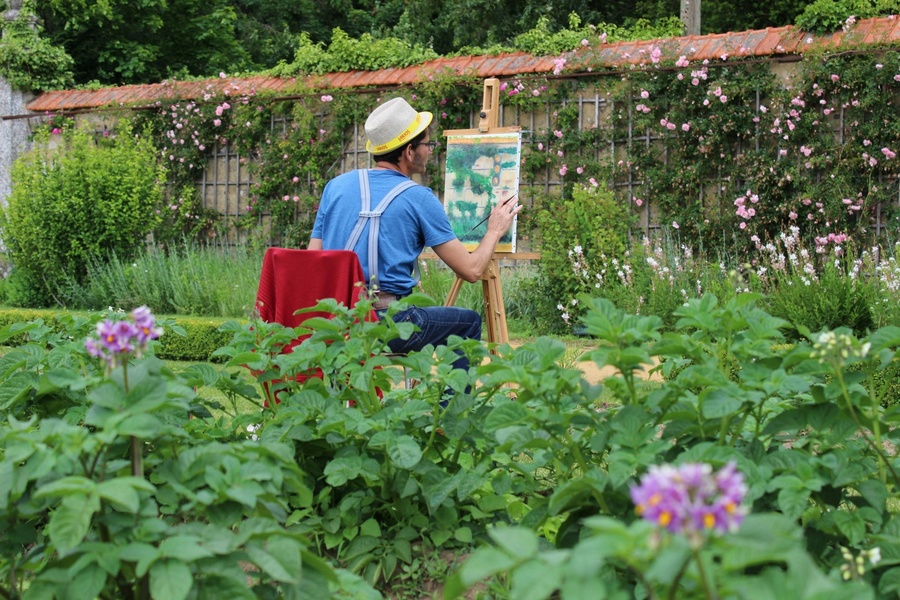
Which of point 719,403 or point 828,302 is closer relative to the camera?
point 719,403

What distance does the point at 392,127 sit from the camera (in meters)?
3.67

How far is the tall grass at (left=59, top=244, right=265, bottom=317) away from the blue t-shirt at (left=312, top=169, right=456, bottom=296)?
15.2 ft

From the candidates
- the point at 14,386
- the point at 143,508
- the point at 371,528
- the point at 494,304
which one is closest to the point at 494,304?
the point at 494,304

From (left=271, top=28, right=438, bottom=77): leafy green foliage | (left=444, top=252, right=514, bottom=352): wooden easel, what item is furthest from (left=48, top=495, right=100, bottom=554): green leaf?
(left=271, top=28, right=438, bottom=77): leafy green foliage

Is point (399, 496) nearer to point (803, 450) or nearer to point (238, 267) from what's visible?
point (803, 450)

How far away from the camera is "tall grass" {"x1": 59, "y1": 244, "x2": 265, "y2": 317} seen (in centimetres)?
847

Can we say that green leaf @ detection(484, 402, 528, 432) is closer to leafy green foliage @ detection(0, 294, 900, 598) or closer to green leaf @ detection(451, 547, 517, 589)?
leafy green foliage @ detection(0, 294, 900, 598)

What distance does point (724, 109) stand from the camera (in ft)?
26.9

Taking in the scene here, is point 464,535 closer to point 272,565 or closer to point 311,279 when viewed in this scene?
point 272,565

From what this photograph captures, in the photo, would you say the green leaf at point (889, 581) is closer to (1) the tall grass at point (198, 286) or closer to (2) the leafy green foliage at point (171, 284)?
(1) the tall grass at point (198, 286)

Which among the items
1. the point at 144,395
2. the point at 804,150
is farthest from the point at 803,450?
the point at 804,150

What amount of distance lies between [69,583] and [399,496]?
3.28 feet

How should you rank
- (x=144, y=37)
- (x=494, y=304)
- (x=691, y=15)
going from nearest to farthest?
(x=494, y=304), (x=691, y=15), (x=144, y=37)

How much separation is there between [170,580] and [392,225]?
2.26 m
